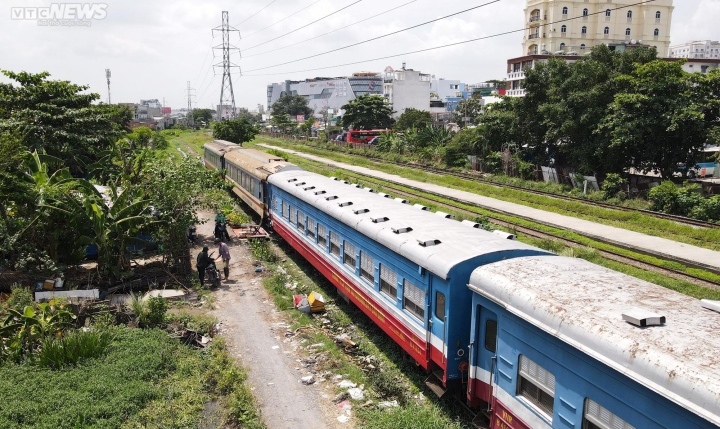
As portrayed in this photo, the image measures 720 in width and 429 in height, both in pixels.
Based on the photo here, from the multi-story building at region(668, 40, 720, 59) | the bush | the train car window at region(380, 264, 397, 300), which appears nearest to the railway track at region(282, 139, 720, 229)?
the bush

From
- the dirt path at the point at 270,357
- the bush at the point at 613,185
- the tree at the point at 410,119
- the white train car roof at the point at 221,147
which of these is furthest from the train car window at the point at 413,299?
the tree at the point at 410,119

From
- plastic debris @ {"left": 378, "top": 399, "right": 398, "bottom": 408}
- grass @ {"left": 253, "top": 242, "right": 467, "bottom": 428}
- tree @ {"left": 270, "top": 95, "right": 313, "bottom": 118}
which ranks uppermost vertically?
tree @ {"left": 270, "top": 95, "right": 313, "bottom": 118}

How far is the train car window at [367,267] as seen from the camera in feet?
39.2

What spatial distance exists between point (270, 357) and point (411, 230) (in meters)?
4.10

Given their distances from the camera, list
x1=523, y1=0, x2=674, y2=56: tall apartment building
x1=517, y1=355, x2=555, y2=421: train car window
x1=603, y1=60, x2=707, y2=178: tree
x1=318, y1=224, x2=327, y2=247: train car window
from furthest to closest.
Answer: x1=523, y1=0, x2=674, y2=56: tall apartment building, x1=603, y1=60, x2=707, y2=178: tree, x1=318, y1=224, x2=327, y2=247: train car window, x1=517, y1=355, x2=555, y2=421: train car window

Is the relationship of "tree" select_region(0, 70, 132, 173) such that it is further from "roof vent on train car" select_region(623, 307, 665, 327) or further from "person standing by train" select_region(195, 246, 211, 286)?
"roof vent on train car" select_region(623, 307, 665, 327)

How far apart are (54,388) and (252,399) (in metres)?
3.27

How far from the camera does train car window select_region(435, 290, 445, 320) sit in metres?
8.80

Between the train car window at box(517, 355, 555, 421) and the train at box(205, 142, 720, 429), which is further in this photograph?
the train car window at box(517, 355, 555, 421)

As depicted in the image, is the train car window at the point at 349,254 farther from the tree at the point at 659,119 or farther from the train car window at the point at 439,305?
the tree at the point at 659,119

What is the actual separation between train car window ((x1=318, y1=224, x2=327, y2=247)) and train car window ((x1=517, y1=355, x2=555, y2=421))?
8.67m

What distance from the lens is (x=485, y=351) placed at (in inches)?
314

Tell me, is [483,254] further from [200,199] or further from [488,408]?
[200,199]

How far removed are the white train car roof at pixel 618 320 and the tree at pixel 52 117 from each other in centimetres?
2108
